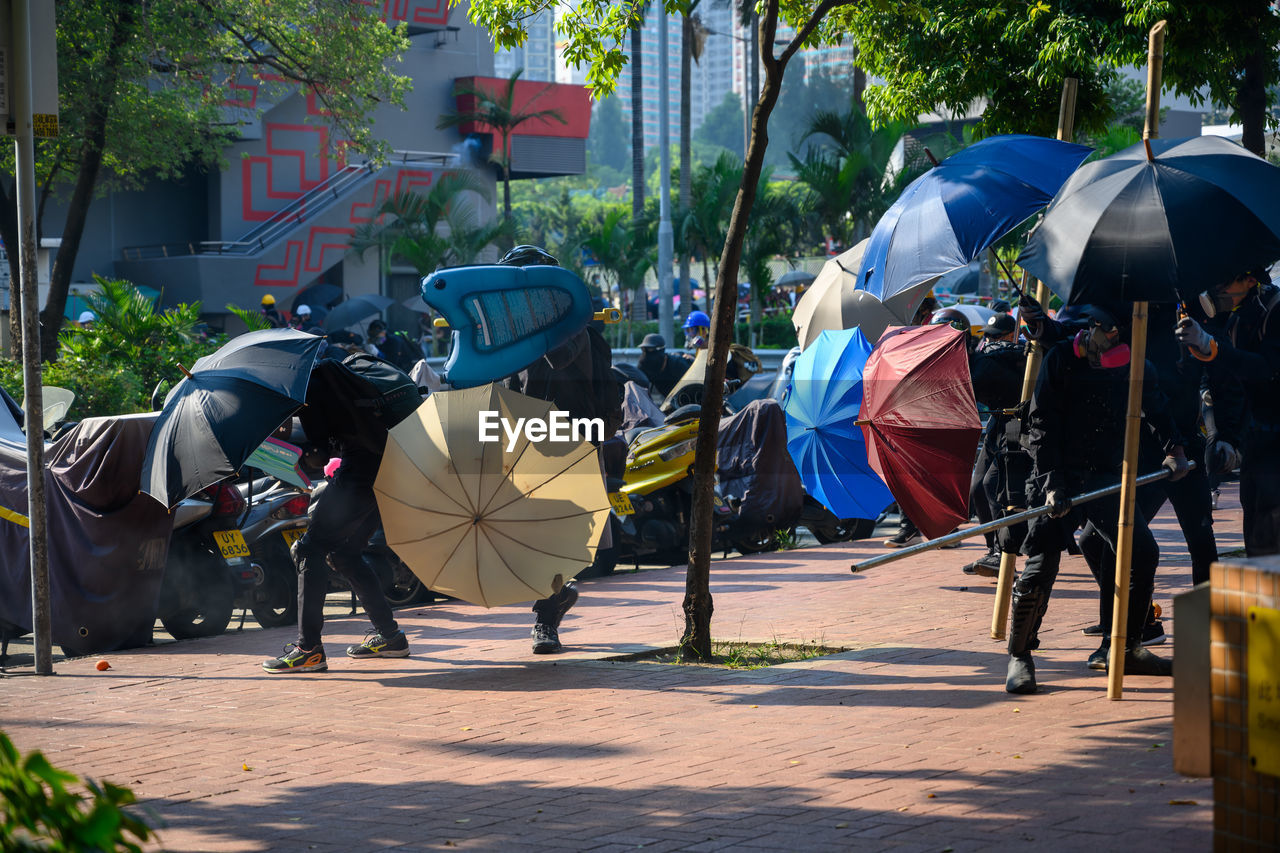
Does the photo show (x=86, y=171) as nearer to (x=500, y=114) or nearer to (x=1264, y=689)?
(x=1264, y=689)

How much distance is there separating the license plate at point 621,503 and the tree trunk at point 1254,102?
673 cm

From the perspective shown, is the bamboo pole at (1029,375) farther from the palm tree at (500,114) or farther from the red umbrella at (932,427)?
the palm tree at (500,114)

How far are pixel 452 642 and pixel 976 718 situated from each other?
11.7ft

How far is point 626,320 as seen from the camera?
40219 millimetres

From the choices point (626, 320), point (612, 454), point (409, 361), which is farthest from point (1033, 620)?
point (626, 320)

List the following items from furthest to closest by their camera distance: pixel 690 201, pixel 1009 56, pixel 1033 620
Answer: pixel 690 201 → pixel 1009 56 → pixel 1033 620

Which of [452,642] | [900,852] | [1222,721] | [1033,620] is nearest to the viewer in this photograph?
[1222,721]

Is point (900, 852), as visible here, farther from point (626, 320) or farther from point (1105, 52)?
point (626, 320)

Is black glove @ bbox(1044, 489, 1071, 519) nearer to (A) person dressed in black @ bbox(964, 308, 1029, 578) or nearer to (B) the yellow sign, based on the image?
(A) person dressed in black @ bbox(964, 308, 1029, 578)

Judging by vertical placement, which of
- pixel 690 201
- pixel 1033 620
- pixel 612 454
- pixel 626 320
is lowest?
pixel 1033 620

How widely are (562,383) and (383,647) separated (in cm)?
181

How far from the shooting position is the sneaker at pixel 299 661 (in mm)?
7465

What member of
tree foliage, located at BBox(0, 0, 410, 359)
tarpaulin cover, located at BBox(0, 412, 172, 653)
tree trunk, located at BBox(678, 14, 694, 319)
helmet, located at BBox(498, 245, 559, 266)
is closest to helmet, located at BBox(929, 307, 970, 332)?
helmet, located at BBox(498, 245, 559, 266)

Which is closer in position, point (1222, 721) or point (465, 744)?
point (1222, 721)
